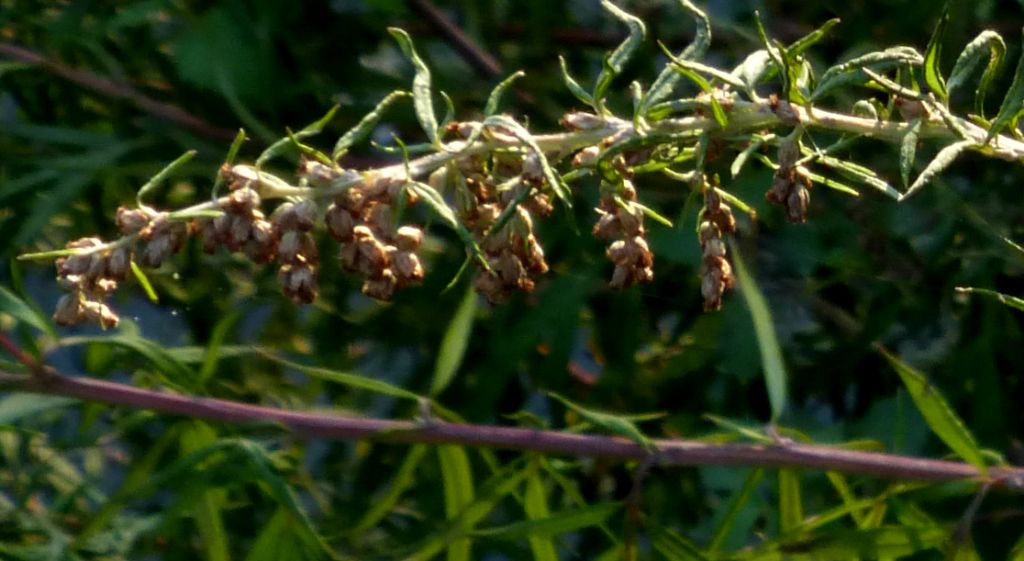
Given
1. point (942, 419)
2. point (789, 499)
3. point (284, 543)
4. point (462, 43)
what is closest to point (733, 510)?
point (789, 499)

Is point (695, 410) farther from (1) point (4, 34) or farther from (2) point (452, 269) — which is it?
(1) point (4, 34)

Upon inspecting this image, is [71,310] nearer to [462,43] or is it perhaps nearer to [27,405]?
[27,405]

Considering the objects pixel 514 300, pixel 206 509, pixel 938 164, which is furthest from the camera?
pixel 514 300

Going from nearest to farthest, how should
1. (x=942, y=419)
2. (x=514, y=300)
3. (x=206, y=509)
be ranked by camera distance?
(x=942, y=419) < (x=206, y=509) < (x=514, y=300)

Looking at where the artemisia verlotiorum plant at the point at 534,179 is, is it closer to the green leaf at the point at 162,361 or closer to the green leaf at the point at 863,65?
the green leaf at the point at 863,65

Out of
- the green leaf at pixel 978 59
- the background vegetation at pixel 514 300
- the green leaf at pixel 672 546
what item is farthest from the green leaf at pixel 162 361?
the green leaf at pixel 978 59

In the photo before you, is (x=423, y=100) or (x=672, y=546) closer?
(x=423, y=100)

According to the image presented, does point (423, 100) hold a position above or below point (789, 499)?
above
